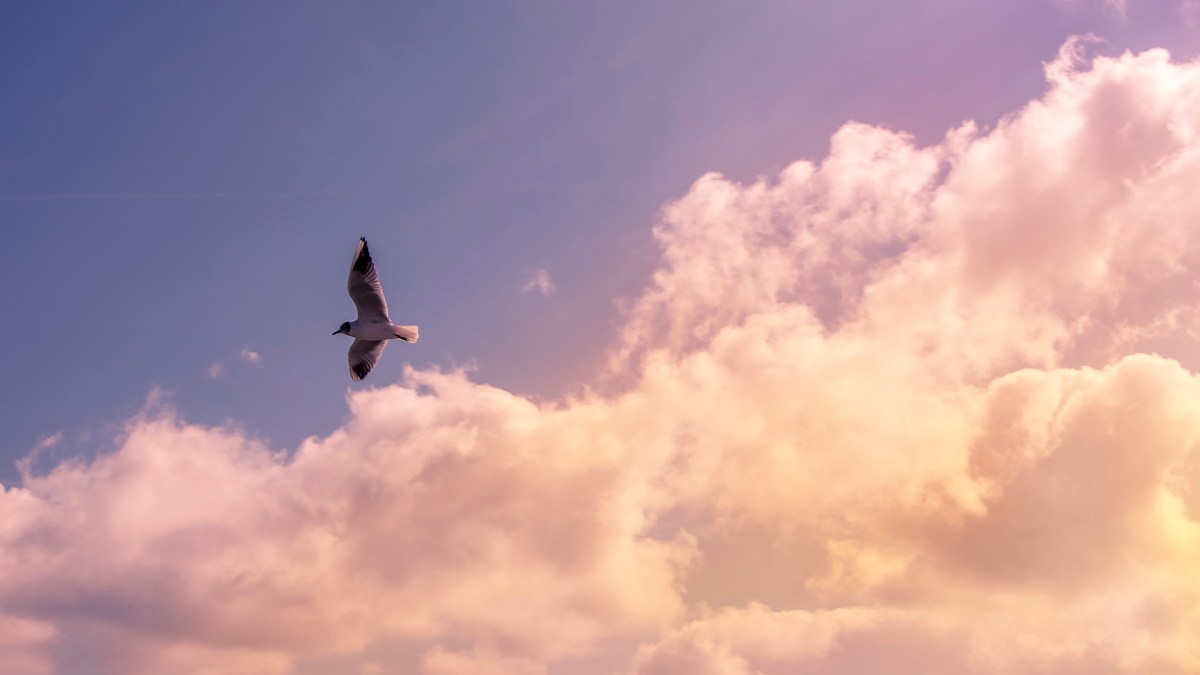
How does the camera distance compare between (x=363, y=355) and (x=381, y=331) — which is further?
(x=363, y=355)

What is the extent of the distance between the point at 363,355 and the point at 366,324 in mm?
4083

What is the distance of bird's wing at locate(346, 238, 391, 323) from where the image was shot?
284ft

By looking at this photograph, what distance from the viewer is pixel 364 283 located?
284 ft

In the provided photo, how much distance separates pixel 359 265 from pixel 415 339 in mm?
7306

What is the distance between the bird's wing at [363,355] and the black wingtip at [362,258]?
7.18 m

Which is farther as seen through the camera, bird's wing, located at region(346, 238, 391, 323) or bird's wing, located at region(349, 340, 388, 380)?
bird's wing, located at region(349, 340, 388, 380)

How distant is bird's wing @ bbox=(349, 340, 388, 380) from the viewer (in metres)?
91.1

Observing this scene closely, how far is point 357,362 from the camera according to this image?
3597 inches

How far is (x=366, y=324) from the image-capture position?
8831 centimetres

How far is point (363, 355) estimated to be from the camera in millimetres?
91438

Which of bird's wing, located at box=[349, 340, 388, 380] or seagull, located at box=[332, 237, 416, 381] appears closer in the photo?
seagull, located at box=[332, 237, 416, 381]

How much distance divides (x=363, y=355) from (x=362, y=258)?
894cm

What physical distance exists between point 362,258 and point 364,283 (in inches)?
76.2

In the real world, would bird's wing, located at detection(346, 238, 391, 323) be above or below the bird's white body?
above
